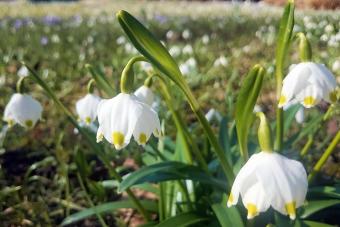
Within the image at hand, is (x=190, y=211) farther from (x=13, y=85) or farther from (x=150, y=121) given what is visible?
(x=13, y=85)

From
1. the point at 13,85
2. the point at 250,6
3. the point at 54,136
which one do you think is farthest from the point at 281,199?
the point at 250,6

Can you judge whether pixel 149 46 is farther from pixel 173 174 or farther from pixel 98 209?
pixel 98 209

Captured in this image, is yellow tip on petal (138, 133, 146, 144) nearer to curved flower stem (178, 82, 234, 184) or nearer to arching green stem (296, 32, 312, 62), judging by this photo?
curved flower stem (178, 82, 234, 184)

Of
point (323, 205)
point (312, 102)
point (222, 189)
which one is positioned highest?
point (312, 102)

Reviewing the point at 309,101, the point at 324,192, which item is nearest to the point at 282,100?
the point at 309,101

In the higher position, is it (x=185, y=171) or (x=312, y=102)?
(x=312, y=102)

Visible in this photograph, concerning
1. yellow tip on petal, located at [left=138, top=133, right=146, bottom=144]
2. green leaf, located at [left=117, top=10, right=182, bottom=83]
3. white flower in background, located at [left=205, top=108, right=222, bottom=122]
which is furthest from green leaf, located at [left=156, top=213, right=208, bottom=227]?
white flower in background, located at [left=205, top=108, right=222, bottom=122]

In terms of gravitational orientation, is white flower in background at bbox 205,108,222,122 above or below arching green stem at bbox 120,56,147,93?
below
